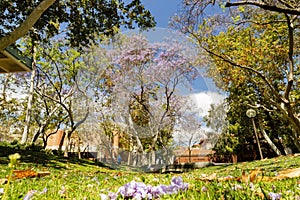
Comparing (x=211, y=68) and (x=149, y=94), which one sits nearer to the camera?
(x=149, y=94)

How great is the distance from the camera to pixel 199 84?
807 centimetres

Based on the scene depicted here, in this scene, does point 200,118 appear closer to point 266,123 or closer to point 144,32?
point 144,32

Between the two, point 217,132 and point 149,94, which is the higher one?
point 149,94

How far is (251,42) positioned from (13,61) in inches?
472

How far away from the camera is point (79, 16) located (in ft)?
30.2

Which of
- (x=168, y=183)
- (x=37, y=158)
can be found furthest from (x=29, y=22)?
(x=37, y=158)

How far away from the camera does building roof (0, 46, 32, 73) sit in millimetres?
11977

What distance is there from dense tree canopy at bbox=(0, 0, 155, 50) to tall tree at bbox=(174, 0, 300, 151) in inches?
62.9

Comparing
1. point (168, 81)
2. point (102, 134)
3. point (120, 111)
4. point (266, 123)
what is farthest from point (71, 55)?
point (266, 123)

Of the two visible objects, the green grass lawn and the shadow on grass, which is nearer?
the green grass lawn

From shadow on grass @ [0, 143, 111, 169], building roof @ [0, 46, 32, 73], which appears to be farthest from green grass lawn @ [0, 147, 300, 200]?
building roof @ [0, 46, 32, 73]

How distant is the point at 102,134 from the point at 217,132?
11.1 metres

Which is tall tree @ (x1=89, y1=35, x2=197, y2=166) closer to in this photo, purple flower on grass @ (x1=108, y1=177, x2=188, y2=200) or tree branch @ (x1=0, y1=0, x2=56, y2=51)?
tree branch @ (x1=0, y1=0, x2=56, y2=51)

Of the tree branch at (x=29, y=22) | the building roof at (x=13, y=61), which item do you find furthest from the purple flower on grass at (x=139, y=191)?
the building roof at (x=13, y=61)
